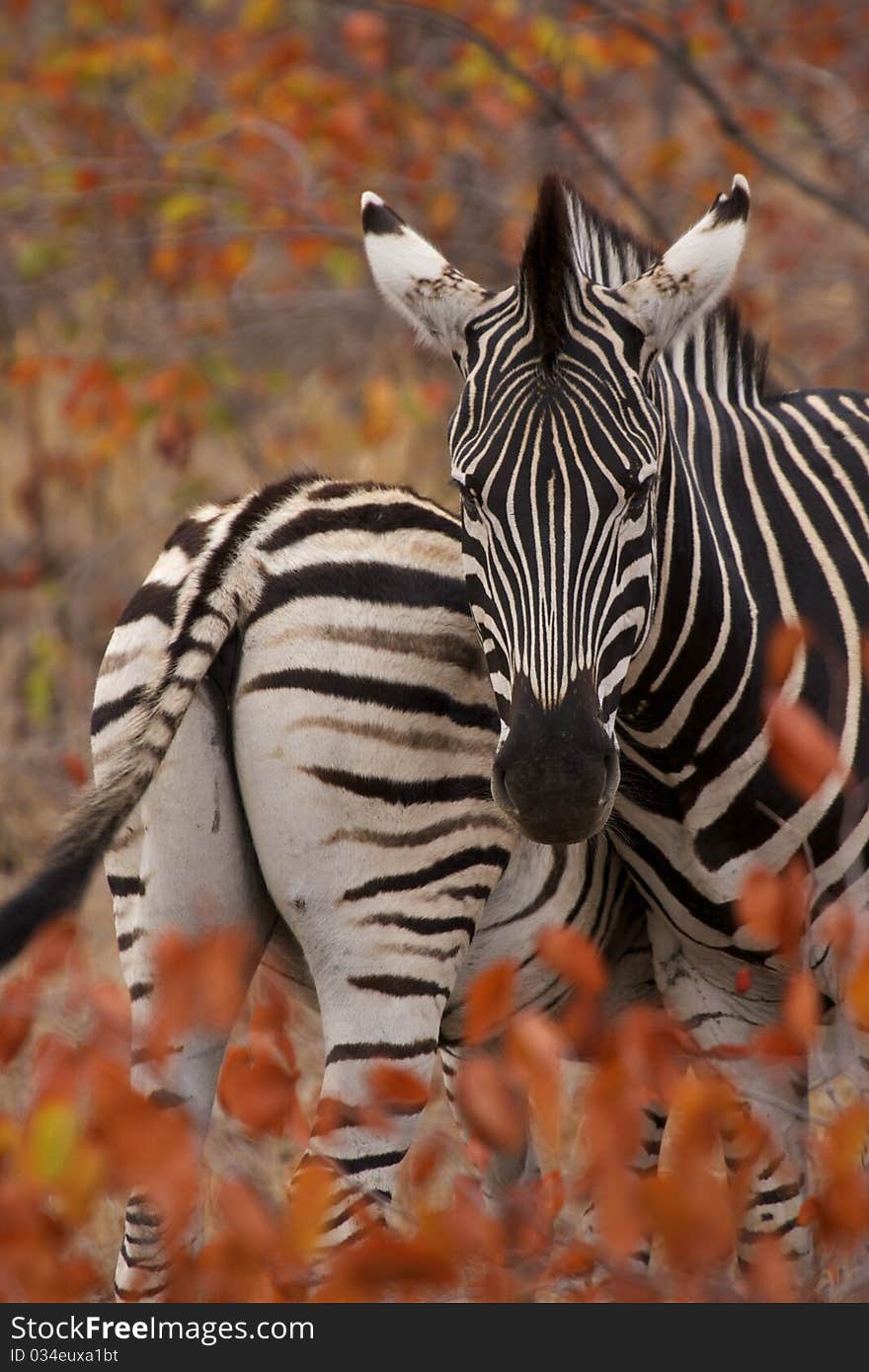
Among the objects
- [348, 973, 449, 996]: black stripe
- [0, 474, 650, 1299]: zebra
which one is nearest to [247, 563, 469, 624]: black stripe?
[0, 474, 650, 1299]: zebra

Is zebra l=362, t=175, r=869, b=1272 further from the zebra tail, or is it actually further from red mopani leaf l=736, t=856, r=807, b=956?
the zebra tail

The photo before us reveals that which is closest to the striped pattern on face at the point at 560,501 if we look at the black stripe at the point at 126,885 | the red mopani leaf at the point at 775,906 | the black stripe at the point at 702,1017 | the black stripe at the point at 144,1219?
the red mopani leaf at the point at 775,906

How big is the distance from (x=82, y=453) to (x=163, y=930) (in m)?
8.58

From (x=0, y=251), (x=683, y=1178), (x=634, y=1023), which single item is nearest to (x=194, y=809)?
(x=634, y=1023)

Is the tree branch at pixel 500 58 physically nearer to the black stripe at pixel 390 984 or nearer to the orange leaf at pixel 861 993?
the black stripe at pixel 390 984

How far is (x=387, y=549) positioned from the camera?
3.98 m

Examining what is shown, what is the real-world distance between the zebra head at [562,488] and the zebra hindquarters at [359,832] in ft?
1.00

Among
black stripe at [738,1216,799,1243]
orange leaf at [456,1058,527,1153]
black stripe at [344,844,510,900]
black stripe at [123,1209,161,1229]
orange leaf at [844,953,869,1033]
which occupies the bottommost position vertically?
black stripe at [738,1216,799,1243]

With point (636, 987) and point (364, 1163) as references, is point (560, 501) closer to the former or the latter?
point (364, 1163)

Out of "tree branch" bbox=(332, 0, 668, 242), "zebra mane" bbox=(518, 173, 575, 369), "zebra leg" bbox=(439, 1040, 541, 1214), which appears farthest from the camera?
"tree branch" bbox=(332, 0, 668, 242)

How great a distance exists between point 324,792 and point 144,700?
471mm

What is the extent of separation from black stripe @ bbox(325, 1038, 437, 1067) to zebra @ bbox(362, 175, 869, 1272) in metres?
0.67

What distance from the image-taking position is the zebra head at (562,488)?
11.4 feet

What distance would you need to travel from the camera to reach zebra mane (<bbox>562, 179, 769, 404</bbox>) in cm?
441
